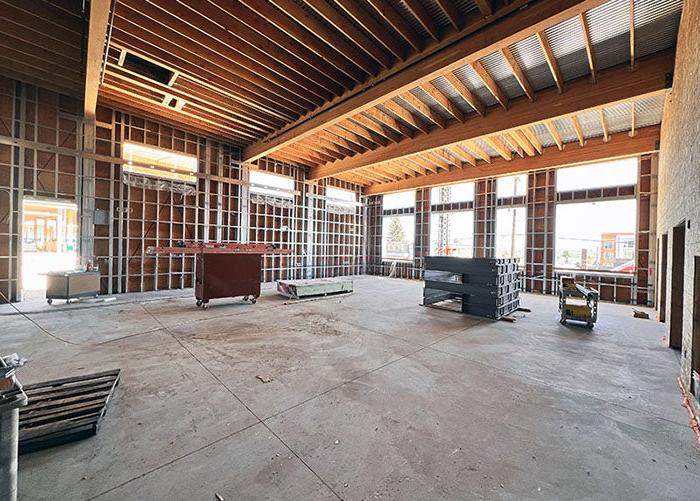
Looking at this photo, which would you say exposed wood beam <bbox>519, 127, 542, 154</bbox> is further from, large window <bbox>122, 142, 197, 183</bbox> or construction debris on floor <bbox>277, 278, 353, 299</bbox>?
large window <bbox>122, 142, 197, 183</bbox>

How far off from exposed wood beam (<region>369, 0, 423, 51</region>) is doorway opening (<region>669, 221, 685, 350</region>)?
6054 mm

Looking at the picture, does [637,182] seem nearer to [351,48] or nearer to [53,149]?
[351,48]

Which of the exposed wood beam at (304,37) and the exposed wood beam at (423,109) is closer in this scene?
the exposed wood beam at (304,37)

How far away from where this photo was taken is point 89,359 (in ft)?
14.6

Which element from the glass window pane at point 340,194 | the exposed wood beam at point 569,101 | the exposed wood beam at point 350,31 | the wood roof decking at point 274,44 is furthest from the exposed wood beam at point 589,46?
the glass window pane at point 340,194

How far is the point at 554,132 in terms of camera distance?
9148 millimetres

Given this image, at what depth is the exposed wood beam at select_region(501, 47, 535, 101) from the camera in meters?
5.84

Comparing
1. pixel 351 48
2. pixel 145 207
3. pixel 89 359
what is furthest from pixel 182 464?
pixel 145 207

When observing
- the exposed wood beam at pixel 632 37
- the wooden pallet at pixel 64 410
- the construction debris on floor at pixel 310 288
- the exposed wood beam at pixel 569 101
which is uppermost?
the exposed wood beam at pixel 632 37

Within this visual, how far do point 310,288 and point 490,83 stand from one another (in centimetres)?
790

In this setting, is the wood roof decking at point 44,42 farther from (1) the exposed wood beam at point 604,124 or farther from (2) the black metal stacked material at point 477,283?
(1) the exposed wood beam at point 604,124

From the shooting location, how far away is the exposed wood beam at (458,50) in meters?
4.39

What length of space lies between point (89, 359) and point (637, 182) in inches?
656

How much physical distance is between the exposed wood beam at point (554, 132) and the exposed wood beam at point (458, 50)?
4.49m
